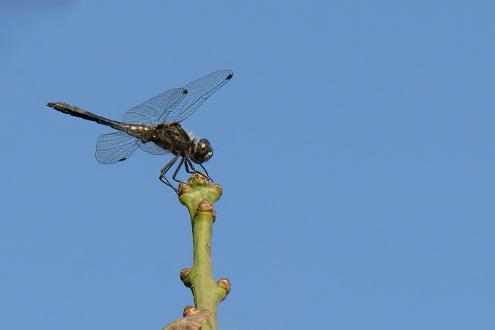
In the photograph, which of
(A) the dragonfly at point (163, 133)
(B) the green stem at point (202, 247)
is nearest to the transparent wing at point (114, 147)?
(A) the dragonfly at point (163, 133)

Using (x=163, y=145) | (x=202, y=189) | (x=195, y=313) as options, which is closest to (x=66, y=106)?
(x=163, y=145)

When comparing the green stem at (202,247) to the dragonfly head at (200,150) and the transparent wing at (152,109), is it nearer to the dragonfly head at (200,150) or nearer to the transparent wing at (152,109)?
the dragonfly head at (200,150)

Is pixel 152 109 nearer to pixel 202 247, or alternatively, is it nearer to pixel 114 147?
pixel 114 147

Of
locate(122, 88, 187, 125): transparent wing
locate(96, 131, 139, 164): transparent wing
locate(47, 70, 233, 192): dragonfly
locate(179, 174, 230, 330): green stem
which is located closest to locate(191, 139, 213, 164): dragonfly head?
locate(47, 70, 233, 192): dragonfly

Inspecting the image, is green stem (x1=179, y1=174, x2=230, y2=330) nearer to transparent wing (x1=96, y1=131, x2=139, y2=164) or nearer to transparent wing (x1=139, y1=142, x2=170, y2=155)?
transparent wing (x1=139, y1=142, x2=170, y2=155)

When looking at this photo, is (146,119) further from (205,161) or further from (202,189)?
(202,189)

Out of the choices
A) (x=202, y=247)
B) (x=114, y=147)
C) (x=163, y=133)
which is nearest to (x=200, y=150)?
(x=163, y=133)
